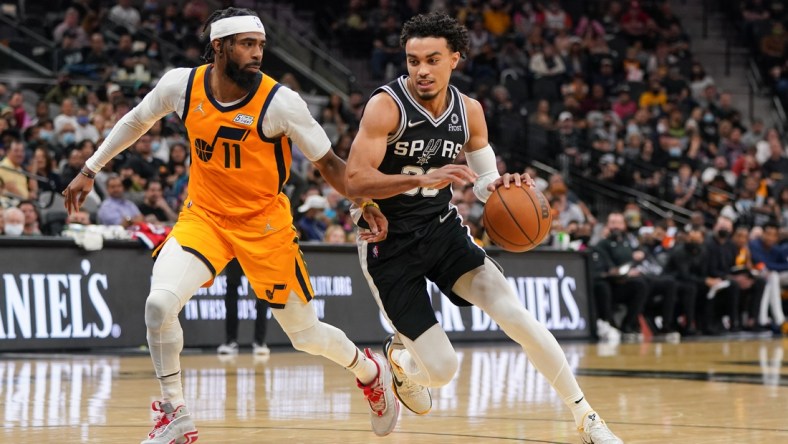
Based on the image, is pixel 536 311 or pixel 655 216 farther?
pixel 655 216

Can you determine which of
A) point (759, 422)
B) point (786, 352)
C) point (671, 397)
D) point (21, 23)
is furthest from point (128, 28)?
point (759, 422)

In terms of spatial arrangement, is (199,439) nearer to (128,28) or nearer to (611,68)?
(128,28)

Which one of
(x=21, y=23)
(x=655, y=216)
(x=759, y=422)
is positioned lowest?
(x=759, y=422)

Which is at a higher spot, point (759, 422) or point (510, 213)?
point (510, 213)

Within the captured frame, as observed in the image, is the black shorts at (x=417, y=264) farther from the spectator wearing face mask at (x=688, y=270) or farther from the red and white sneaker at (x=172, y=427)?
the spectator wearing face mask at (x=688, y=270)

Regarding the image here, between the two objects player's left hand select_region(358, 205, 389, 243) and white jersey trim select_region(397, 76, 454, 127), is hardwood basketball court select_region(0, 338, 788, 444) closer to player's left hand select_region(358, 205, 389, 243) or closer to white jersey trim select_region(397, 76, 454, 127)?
player's left hand select_region(358, 205, 389, 243)

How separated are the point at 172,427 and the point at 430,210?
1.62 m

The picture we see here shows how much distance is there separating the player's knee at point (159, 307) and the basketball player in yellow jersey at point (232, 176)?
0.06 m

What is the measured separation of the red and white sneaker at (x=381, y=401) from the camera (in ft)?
21.1

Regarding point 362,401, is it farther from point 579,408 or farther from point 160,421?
point 579,408

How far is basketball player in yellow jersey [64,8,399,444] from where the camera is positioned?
19.4ft

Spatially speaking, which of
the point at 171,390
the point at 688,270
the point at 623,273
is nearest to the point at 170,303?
the point at 171,390

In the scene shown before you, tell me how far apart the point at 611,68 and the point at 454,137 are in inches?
727

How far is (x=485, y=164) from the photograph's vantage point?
6250 mm
